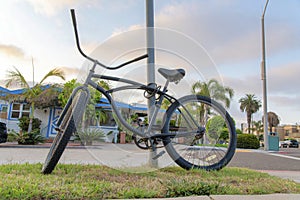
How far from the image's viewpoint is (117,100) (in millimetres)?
2854

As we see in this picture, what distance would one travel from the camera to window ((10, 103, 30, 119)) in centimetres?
1423

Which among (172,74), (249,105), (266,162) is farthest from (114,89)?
(249,105)

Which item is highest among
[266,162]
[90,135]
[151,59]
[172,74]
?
[151,59]

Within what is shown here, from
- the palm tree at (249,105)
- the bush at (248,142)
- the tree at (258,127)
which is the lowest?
the bush at (248,142)

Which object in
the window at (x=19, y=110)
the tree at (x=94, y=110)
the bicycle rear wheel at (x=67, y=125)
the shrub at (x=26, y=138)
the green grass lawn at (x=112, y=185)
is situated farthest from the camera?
the window at (x=19, y=110)

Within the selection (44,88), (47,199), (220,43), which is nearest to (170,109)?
(47,199)

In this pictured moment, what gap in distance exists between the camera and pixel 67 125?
96.9 inches

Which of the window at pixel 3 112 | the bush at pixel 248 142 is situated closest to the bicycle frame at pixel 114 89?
the bush at pixel 248 142

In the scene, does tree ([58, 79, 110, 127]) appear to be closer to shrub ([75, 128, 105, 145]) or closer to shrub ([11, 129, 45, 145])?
shrub ([75, 128, 105, 145])

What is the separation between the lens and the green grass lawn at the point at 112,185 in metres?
1.87

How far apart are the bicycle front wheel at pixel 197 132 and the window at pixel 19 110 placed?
13494 millimetres

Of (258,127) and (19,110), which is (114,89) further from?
(258,127)

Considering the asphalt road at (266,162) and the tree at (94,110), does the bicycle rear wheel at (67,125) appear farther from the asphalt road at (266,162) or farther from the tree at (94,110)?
the asphalt road at (266,162)

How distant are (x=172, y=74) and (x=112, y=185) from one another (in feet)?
4.99
